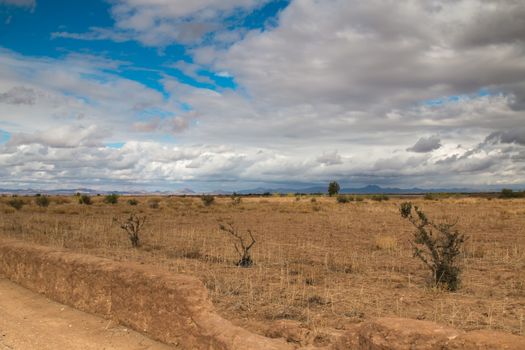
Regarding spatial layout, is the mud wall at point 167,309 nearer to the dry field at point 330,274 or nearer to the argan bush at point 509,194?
the dry field at point 330,274

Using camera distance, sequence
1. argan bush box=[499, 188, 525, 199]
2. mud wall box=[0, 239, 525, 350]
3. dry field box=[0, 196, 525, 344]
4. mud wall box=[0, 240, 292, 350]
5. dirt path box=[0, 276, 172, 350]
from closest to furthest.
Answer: mud wall box=[0, 239, 525, 350], mud wall box=[0, 240, 292, 350], dirt path box=[0, 276, 172, 350], dry field box=[0, 196, 525, 344], argan bush box=[499, 188, 525, 199]

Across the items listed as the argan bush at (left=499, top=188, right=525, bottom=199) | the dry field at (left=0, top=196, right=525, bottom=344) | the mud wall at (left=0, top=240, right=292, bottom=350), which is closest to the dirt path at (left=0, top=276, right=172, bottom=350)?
the mud wall at (left=0, top=240, right=292, bottom=350)

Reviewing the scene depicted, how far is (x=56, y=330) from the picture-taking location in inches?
281

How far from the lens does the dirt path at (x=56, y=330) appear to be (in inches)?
258

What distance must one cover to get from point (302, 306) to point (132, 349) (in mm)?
3139

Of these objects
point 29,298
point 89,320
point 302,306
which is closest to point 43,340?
point 89,320

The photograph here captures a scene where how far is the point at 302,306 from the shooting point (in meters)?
8.36

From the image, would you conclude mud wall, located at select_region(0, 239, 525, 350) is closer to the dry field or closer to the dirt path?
the dirt path

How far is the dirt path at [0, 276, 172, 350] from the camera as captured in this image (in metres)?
6.56

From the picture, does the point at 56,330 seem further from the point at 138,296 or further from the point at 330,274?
the point at 330,274

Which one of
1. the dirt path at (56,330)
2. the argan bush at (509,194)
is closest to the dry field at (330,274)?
the dirt path at (56,330)

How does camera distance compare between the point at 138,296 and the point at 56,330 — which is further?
the point at 56,330

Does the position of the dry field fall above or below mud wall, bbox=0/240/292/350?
below

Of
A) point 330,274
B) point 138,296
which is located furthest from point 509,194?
point 138,296
